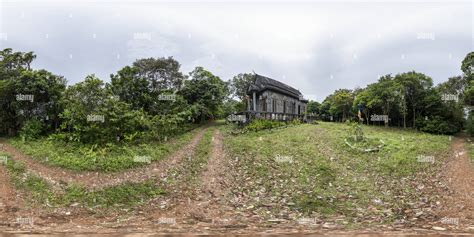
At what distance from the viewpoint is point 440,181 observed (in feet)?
39.5

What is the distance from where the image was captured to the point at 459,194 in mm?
10367

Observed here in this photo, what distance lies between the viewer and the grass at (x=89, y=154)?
12973mm

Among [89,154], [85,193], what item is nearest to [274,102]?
[89,154]

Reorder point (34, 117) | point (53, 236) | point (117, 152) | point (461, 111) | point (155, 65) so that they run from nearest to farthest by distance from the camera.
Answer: point (53, 236), point (117, 152), point (34, 117), point (461, 111), point (155, 65)

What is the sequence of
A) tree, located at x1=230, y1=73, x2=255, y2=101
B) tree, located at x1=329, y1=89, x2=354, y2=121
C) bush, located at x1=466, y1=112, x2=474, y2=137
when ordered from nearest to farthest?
bush, located at x1=466, y1=112, x2=474, y2=137
tree, located at x1=329, y1=89, x2=354, y2=121
tree, located at x1=230, y1=73, x2=255, y2=101

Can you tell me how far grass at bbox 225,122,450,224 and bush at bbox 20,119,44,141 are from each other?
1216 centimetres

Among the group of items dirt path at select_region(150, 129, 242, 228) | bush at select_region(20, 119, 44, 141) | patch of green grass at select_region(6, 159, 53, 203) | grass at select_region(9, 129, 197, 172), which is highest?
bush at select_region(20, 119, 44, 141)

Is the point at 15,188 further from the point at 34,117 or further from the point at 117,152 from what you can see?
the point at 34,117

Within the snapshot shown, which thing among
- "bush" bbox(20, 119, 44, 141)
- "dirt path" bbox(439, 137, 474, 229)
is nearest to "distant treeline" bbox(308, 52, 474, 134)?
"dirt path" bbox(439, 137, 474, 229)

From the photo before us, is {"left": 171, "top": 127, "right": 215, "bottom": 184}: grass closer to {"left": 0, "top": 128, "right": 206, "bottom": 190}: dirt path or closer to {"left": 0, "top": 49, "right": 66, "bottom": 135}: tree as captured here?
{"left": 0, "top": 128, "right": 206, "bottom": 190}: dirt path

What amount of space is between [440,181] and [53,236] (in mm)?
14286

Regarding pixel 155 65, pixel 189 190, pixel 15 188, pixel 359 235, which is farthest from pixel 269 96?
pixel 359 235

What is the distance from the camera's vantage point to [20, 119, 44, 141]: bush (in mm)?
17834

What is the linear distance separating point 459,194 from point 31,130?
22.3 meters
